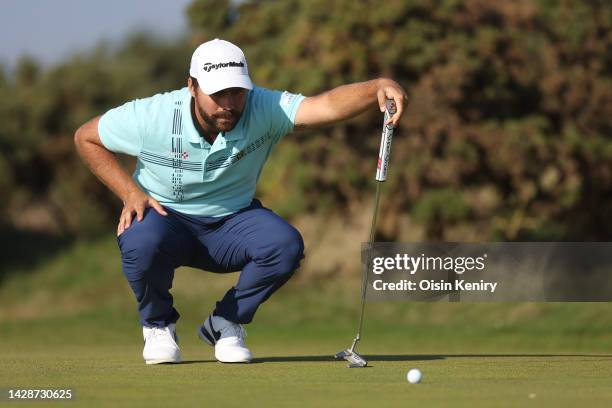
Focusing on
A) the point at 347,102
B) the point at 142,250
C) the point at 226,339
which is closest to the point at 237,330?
the point at 226,339

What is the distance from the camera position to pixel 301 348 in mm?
12570

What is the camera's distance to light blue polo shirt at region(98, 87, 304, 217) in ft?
25.6

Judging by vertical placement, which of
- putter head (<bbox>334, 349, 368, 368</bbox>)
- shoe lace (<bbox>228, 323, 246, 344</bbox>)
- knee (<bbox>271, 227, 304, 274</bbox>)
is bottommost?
putter head (<bbox>334, 349, 368, 368</bbox>)

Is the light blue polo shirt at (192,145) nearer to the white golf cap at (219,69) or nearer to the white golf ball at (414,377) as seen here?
the white golf cap at (219,69)

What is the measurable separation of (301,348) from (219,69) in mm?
5695

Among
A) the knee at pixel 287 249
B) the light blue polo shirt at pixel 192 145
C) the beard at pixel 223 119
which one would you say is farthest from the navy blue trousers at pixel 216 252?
the beard at pixel 223 119

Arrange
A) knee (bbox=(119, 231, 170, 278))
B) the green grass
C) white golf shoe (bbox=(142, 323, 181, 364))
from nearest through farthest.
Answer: the green grass → knee (bbox=(119, 231, 170, 278)) → white golf shoe (bbox=(142, 323, 181, 364))

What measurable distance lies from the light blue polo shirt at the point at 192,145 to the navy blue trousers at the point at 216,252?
0.46ft

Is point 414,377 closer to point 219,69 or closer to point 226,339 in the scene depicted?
point 226,339

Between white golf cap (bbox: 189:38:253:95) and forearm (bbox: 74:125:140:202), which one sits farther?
forearm (bbox: 74:125:140:202)

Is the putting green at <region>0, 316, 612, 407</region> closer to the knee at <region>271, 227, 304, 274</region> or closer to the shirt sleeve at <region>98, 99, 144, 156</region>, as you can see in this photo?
the knee at <region>271, 227, 304, 274</region>

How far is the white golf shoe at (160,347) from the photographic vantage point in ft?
25.5

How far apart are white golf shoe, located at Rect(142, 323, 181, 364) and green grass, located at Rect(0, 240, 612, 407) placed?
0.17 m

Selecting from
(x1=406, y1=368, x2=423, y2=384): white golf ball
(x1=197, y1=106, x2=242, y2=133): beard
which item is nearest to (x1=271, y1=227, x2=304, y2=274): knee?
(x1=197, y1=106, x2=242, y2=133): beard
